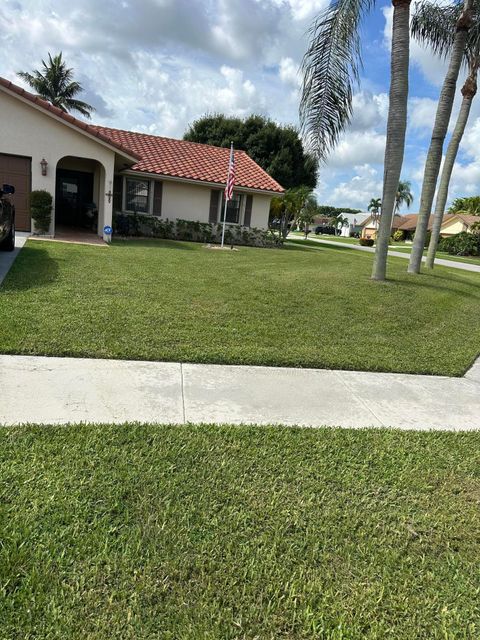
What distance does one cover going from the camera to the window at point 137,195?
19719 millimetres

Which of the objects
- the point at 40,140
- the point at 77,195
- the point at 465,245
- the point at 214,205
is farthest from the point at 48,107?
the point at 465,245

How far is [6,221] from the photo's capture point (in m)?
9.14

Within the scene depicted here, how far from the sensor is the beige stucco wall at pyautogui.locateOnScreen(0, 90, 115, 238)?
1392 cm

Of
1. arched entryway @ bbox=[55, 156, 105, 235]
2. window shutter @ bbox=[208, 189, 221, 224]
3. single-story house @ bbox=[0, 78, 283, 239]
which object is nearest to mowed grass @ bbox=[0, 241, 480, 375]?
single-story house @ bbox=[0, 78, 283, 239]

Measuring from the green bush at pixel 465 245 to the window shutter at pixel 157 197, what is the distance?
2566 centimetres

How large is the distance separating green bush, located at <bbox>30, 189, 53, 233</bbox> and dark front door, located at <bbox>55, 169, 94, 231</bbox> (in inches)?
177

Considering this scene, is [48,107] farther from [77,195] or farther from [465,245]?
[465,245]

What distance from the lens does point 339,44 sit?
9555 millimetres

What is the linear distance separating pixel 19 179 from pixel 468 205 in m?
68.9

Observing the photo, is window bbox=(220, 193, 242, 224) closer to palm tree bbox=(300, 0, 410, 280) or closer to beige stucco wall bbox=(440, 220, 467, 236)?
palm tree bbox=(300, 0, 410, 280)

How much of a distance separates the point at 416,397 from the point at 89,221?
17417 millimetres

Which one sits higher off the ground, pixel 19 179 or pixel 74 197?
pixel 19 179

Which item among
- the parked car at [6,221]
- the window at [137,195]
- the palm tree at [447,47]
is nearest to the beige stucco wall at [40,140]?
the window at [137,195]

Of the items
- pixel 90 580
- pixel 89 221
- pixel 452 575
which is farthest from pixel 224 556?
pixel 89 221
